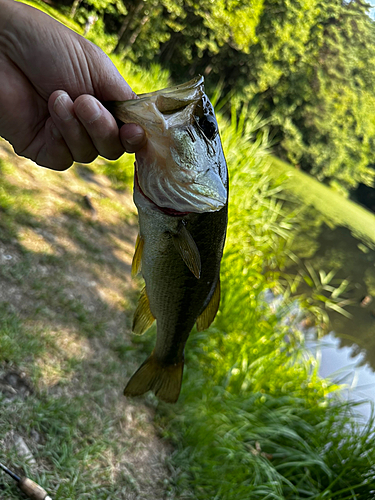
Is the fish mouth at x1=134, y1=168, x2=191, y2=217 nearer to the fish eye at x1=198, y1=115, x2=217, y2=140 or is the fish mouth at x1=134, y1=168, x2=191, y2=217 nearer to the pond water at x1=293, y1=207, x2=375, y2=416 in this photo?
the fish eye at x1=198, y1=115, x2=217, y2=140

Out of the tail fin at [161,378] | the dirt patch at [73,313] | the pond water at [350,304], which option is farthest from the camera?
the pond water at [350,304]

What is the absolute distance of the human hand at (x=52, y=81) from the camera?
1541 mm

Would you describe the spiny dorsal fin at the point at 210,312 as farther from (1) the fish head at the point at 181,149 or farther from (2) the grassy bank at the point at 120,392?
(2) the grassy bank at the point at 120,392

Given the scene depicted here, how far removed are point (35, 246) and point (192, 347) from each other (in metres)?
1.76

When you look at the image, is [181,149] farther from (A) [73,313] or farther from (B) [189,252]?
(A) [73,313]

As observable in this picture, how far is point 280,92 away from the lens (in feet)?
98.3

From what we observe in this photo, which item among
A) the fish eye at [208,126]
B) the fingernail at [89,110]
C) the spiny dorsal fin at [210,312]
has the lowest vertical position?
the spiny dorsal fin at [210,312]

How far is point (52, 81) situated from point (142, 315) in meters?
1.12

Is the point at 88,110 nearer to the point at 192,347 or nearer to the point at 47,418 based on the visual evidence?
the point at 47,418

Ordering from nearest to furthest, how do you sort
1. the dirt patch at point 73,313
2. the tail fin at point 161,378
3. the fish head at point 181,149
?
the fish head at point 181,149
the tail fin at point 161,378
the dirt patch at point 73,313

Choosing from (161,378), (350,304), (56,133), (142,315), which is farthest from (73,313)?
(350,304)

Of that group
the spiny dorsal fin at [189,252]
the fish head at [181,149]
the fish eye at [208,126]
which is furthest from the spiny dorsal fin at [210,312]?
the fish eye at [208,126]

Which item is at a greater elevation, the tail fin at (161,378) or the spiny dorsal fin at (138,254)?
the spiny dorsal fin at (138,254)

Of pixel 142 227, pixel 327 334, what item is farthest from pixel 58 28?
pixel 327 334
